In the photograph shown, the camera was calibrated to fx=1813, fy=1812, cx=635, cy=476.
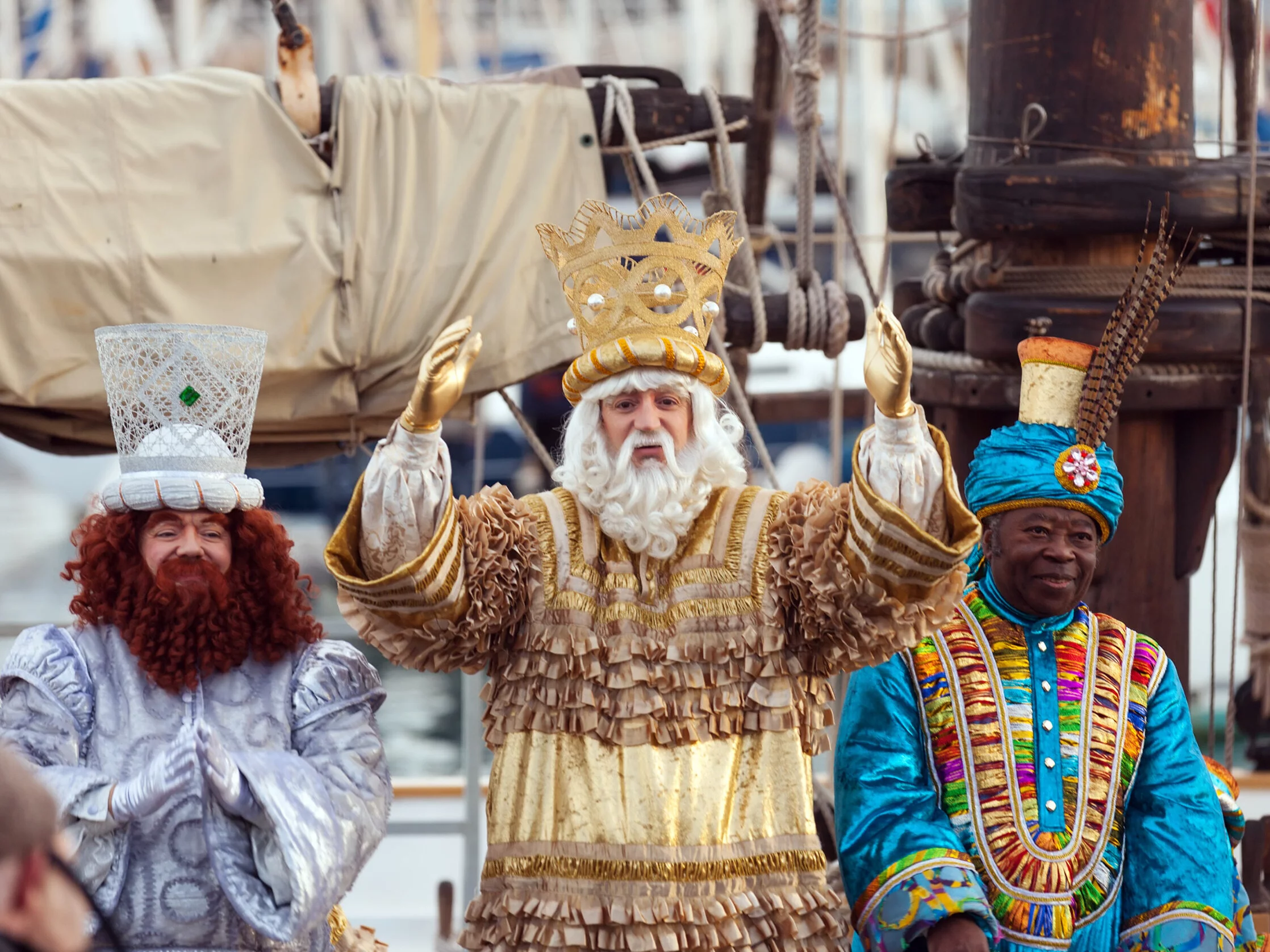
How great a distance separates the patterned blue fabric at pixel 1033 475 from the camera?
3.18 m

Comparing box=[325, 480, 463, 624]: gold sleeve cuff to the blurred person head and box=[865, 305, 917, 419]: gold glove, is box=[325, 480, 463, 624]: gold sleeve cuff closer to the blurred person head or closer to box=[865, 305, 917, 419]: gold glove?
box=[865, 305, 917, 419]: gold glove

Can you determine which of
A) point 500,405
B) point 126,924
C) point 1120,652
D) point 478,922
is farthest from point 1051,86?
point 500,405

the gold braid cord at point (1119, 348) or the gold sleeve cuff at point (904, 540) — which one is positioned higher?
the gold braid cord at point (1119, 348)

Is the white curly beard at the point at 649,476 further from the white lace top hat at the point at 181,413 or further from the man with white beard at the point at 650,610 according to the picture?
the white lace top hat at the point at 181,413

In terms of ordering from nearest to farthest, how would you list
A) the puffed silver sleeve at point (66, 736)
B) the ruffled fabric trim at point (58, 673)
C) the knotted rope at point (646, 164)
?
1. the puffed silver sleeve at point (66, 736)
2. the ruffled fabric trim at point (58, 673)
3. the knotted rope at point (646, 164)

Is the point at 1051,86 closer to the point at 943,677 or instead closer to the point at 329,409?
the point at 943,677

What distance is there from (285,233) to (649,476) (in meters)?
1.30

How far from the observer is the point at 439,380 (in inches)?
110

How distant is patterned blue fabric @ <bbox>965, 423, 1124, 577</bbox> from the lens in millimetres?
3184

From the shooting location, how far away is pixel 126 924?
2.94 metres

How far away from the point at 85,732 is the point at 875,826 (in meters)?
1.35

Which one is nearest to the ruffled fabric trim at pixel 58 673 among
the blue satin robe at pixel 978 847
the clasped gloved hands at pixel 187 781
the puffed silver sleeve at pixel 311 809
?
the clasped gloved hands at pixel 187 781

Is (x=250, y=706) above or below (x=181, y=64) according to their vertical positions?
below

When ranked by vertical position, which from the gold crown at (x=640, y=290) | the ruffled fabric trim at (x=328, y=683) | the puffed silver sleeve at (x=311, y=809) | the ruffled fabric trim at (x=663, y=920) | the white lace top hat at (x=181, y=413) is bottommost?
the ruffled fabric trim at (x=663, y=920)
